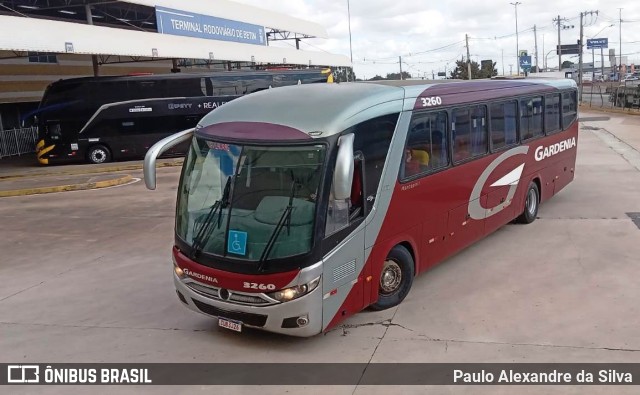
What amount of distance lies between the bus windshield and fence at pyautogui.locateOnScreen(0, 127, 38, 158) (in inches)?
1041

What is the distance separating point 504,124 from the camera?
348 inches

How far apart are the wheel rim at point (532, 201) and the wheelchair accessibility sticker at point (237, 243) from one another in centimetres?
632

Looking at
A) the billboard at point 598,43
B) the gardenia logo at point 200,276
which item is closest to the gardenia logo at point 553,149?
the gardenia logo at point 200,276

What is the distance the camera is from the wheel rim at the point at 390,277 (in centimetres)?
645

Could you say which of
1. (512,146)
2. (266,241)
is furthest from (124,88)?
(266,241)

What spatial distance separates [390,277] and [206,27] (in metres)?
27.2

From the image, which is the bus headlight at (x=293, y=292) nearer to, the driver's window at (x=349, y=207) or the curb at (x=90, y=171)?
the driver's window at (x=349, y=207)

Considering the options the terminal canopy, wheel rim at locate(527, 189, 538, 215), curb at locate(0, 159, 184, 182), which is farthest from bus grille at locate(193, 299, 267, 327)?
curb at locate(0, 159, 184, 182)

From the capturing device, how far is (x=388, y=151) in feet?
20.5

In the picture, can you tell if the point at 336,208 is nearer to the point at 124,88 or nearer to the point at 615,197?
the point at 615,197

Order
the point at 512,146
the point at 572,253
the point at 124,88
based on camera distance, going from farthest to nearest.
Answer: the point at 124,88 < the point at 512,146 < the point at 572,253

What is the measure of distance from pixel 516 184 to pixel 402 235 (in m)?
3.61

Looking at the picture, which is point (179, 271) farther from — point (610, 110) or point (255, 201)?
point (610, 110)

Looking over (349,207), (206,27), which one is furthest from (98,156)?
(349,207)
